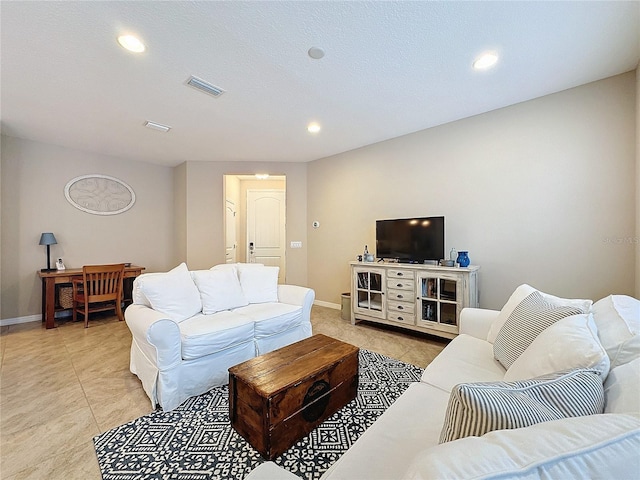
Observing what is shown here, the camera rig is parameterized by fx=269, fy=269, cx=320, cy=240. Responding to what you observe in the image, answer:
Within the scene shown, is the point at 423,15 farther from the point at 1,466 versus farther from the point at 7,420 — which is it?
the point at 7,420

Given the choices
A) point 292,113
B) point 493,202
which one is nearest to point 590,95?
point 493,202

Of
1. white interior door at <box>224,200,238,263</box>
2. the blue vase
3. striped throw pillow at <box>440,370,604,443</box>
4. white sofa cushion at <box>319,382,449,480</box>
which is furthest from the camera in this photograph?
white interior door at <box>224,200,238,263</box>

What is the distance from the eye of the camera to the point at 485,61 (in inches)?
82.8

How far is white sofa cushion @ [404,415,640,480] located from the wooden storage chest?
110cm

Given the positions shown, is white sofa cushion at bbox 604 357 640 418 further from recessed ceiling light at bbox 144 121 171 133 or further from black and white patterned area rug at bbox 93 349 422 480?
recessed ceiling light at bbox 144 121 171 133

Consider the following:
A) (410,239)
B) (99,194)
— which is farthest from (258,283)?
(99,194)

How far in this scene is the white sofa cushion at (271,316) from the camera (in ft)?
7.93

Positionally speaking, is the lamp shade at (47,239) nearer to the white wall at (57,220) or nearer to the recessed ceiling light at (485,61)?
the white wall at (57,220)

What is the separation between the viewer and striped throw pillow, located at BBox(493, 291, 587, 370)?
51.3 inches

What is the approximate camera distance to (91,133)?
350cm

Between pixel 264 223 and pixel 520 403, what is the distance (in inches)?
220

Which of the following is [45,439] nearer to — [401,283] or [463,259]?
[401,283]

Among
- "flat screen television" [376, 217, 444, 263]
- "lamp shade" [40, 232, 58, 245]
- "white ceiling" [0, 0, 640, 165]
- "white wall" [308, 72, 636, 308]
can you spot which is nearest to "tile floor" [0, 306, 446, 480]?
"flat screen television" [376, 217, 444, 263]

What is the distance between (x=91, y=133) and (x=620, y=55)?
547cm
